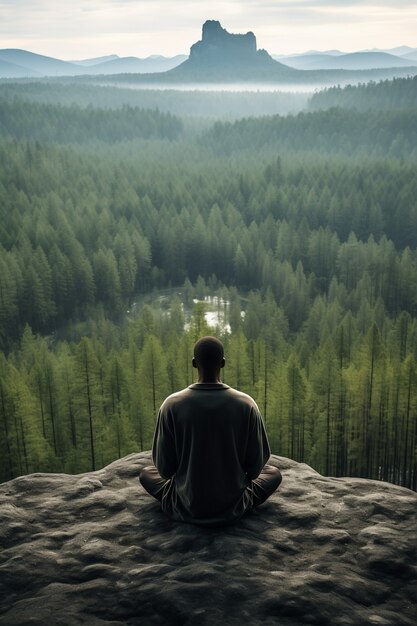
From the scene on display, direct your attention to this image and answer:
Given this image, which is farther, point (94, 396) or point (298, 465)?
point (94, 396)

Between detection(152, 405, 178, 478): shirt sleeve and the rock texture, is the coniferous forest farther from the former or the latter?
detection(152, 405, 178, 478): shirt sleeve

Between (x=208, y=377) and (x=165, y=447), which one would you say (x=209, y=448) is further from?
(x=208, y=377)

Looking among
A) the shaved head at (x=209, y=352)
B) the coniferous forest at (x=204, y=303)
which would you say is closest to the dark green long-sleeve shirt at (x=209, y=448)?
the shaved head at (x=209, y=352)

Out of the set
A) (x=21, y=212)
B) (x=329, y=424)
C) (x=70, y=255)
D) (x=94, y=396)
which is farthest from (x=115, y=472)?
(x=21, y=212)

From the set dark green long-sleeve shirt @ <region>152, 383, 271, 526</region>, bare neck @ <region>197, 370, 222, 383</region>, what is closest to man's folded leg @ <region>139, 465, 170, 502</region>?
dark green long-sleeve shirt @ <region>152, 383, 271, 526</region>

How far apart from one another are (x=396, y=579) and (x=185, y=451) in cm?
346

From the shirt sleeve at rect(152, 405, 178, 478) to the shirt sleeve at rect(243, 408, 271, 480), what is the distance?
1.14 metres

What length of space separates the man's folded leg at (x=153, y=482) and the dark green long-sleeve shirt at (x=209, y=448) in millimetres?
559

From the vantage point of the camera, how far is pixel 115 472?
11695mm

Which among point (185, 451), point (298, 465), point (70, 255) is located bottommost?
point (70, 255)

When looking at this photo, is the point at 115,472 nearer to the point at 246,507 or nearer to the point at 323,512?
the point at 246,507

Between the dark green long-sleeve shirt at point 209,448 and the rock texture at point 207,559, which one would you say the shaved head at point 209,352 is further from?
the rock texture at point 207,559

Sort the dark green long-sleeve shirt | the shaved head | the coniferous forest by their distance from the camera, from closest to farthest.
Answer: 1. the dark green long-sleeve shirt
2. the shaved head
3. the coniferous forest

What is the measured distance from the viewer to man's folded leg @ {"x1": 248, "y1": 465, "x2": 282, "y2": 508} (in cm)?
1003
